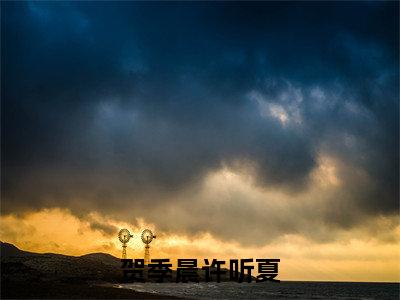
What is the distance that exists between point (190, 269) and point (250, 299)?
789 inches

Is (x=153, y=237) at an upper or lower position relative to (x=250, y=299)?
upper

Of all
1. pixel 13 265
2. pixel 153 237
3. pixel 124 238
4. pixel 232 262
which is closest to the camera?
pixel 232 262

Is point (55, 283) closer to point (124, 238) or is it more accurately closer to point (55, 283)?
point (55, 283)

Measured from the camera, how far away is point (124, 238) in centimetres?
Answer: 14800

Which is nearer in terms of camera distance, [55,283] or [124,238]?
[55,283]

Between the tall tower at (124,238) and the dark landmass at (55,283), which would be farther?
the tall tower at (124,238)

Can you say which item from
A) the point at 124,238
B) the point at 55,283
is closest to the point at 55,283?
the point at 55,283

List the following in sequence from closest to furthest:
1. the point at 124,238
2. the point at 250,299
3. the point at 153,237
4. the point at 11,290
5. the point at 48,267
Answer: the point at 11,290 < the point at 250,299 < the point at 124,238 < the point at 153,237 < the point at 48,267

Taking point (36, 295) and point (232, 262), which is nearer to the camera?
point (36, 295)

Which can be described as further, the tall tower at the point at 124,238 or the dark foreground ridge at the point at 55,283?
the tall tower at the point at 124,238

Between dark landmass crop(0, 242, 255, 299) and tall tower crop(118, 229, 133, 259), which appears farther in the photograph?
tall tower crop(118, 229, 133, 259)

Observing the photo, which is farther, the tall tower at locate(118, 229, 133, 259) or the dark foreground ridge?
the tall tower at locate(118, 229, 133, 259)

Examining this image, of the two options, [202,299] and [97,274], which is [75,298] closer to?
[202,299]

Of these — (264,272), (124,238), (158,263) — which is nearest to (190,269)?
(158,263)
